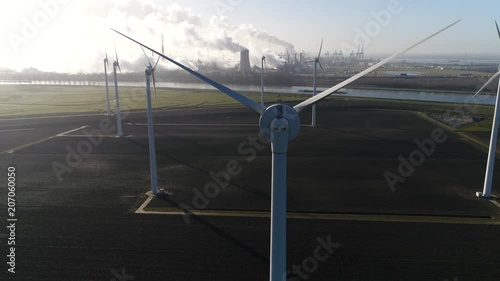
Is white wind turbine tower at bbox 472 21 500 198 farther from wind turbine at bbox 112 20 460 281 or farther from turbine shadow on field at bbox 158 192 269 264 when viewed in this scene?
turbine shadow on field at bbox 158 192 269 264

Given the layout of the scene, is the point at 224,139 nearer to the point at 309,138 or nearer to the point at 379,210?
the point at 309,138

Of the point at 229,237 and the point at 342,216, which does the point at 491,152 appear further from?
the point at 229,237

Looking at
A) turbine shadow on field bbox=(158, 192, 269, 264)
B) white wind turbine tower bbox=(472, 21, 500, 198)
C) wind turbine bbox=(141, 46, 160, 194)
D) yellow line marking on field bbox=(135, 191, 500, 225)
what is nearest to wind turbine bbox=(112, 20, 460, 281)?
turbine shadow on field bbox=(158, 192, 269, 264)

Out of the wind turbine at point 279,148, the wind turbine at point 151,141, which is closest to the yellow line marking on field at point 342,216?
the wind turbine at point 151,141

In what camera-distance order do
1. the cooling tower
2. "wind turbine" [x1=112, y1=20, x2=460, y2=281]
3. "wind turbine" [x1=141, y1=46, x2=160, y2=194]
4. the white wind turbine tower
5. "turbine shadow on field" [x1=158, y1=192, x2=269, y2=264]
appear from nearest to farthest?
"wind turbine" [x1=112, y1=20, x2=460, y2=281] < "turbine shadow on field" [x1=158, y1=192, x2=269, y2=264] < the white wind turbine tower < "wind turbine" [x1=141, y1=46, x2=160, y2=194] < the cooling tower

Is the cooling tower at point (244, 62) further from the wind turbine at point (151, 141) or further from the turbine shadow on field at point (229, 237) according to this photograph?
the turbine shadow on field at point (229, 237)

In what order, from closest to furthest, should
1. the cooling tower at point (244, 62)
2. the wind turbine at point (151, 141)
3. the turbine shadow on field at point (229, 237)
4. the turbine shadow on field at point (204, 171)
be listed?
the turbine shadow on field at point (229, 237) → the wind turbine at point (151, 141) → the turbine shadow on field at point (204, 171) → the cooling tower at point (244, 62)

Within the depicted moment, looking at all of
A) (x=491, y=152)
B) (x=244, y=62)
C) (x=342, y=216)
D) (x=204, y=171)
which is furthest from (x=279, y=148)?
(x=244, y=62)

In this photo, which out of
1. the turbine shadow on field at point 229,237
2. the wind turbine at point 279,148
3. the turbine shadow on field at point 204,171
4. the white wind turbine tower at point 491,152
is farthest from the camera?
the turbine shadow on field at point 204,171

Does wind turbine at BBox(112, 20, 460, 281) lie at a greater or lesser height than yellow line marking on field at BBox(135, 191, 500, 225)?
greater

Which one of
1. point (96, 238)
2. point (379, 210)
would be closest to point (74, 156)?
point (96, 238)

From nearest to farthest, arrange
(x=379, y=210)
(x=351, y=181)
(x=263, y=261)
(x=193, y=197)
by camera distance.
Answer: (x=263, y=261) < (x=379, y=210) < (x=193, y=197) < (x=351, y=181)
